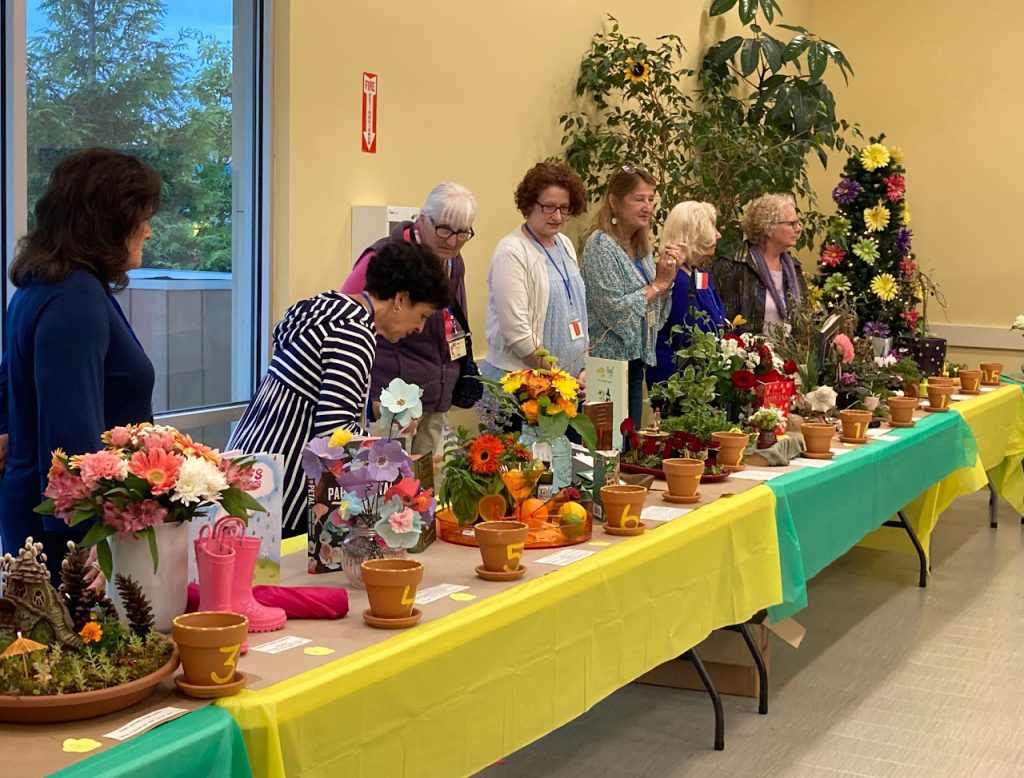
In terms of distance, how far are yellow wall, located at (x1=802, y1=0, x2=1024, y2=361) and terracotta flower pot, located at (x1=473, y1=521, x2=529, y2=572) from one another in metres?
7.14

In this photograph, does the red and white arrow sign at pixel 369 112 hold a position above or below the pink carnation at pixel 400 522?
above

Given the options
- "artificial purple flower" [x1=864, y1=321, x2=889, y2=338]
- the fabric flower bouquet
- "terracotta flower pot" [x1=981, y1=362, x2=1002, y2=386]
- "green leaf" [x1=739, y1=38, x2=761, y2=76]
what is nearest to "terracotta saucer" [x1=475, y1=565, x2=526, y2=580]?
the fabric flower bouquet

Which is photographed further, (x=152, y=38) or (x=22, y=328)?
(x=152, y=38)

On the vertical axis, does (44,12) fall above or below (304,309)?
above

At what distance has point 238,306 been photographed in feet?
14.7

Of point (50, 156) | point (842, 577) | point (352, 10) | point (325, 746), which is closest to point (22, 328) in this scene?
point (325, 746)

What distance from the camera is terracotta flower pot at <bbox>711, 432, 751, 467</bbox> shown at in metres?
3.34

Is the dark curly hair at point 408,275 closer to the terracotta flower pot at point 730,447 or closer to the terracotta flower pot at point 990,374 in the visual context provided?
the terracotta flower pot at point 730,447

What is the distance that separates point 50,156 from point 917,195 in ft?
22.0

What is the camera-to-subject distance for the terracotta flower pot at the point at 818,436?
12.0 ft

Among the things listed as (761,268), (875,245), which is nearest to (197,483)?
(761,268)

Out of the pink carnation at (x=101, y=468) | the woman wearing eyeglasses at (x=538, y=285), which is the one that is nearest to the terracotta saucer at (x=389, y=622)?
the pink carnation at (x=101, y=468)

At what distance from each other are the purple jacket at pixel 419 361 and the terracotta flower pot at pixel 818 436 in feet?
3.45

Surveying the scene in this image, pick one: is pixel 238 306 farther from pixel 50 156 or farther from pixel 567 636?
pixel 567 636
